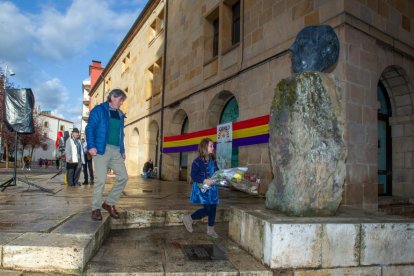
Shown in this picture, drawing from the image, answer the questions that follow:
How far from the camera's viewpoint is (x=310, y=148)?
3818 millimetres

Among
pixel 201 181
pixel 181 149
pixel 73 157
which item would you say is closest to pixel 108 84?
pixel 181 149

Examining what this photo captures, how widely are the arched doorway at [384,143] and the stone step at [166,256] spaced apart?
5921mm

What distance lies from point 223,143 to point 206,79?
9.63 feet

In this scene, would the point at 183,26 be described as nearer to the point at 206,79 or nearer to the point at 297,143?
the point at 206,79

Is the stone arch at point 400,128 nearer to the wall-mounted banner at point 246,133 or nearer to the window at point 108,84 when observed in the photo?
the wall-mounted banner at point 246,133

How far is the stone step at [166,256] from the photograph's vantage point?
3.13 m

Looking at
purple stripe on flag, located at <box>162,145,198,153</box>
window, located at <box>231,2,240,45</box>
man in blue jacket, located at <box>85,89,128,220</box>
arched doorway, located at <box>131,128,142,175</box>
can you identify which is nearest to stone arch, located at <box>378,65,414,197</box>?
window, located at <box>231,2,240,45</box>

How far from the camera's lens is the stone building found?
7332 mm

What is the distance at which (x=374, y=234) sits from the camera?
3504mm

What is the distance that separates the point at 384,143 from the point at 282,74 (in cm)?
329

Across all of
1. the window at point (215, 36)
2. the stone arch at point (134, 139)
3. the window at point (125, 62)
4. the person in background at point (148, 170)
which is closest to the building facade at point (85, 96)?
the window at point (125, 62)

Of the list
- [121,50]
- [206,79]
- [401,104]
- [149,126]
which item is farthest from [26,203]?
[121,50]

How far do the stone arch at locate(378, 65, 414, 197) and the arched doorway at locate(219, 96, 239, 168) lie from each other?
433cm

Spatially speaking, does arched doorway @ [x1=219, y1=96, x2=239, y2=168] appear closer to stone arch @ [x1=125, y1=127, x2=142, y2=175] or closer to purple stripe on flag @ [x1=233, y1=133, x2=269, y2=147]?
purple stripe on flag @ [x1=233, y1=133, x2=269, y2=147]
